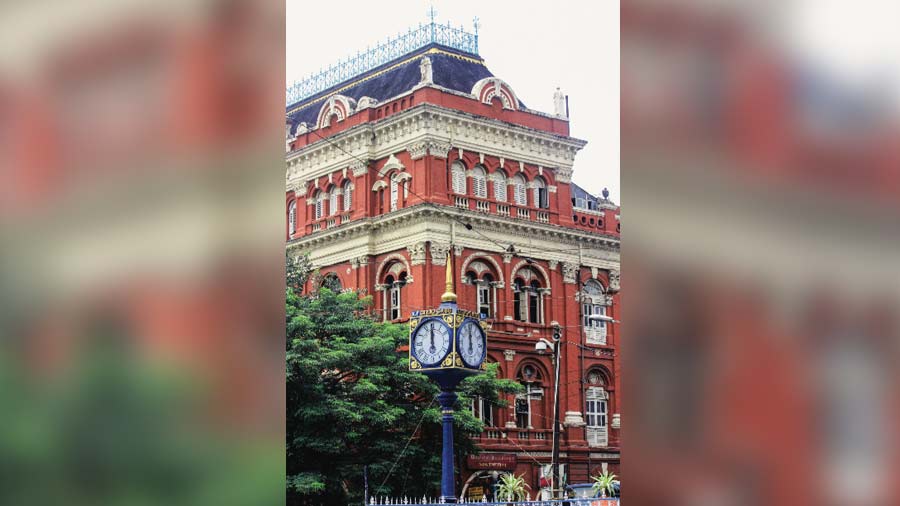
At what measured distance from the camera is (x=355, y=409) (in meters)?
20.1

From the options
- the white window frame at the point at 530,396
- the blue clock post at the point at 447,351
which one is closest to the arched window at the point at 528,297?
the white window frame at the point at 530,396

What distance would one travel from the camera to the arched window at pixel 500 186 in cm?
2639

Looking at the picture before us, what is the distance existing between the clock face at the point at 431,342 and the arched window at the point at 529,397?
11.4 meters

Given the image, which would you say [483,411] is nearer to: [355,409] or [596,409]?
[596,409]

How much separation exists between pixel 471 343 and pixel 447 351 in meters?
0.42

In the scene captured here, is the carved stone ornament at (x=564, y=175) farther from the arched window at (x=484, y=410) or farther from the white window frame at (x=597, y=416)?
the arched window at (x=484, y=410)

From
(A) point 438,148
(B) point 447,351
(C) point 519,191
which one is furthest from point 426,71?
→ (B) point 447,351

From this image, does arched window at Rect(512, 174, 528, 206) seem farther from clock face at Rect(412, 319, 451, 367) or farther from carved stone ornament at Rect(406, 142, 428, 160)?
clock face at Rect(412, 319, 451, 367)

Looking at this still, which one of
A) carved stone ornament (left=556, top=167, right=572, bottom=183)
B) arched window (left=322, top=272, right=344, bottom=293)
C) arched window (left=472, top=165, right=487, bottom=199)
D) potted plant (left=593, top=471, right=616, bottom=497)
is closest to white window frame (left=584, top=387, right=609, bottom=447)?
potted plant (left=593, top=471, right=616, bottom=497)

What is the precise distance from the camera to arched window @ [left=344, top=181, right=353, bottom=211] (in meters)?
26.9

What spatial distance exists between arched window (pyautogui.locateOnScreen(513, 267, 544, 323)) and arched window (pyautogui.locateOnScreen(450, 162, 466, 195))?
2331 mm

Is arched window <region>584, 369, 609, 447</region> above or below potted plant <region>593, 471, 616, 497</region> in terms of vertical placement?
above
